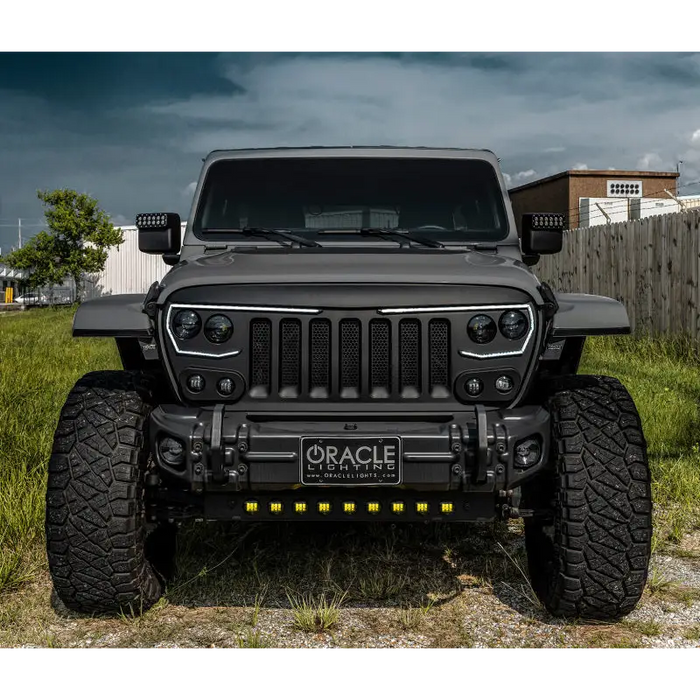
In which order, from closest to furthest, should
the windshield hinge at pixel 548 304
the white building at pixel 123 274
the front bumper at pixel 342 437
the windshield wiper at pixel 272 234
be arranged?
the front bumper at pixel 342 437 < the windshield hinge at pixel 548 304 < the windshield wiper at pixel 272 234 < the white building at pixel 123 274

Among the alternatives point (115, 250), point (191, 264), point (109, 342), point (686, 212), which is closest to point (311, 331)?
point (191, 264)

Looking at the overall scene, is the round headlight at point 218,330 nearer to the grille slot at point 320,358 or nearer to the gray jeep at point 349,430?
the gray jeep at point 349,430

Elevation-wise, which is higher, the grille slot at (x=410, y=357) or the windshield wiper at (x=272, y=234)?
the windshield wiper at (x=272, y=234)

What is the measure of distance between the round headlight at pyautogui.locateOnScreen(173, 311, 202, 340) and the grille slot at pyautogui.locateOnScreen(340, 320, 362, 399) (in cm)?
55

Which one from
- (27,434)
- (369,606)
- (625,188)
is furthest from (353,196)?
(625,188)

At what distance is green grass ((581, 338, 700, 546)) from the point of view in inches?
193

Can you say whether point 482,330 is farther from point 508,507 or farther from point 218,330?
point 218,330

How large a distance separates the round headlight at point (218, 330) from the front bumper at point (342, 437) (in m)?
0.29

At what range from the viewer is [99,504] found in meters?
3.21

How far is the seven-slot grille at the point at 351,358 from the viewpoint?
10.6 ft

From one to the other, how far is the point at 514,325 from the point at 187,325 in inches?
49.5

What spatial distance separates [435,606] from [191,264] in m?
1.79

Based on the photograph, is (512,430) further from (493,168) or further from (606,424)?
(493,168)

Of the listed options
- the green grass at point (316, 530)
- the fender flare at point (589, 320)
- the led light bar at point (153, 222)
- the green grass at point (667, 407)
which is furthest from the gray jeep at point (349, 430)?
the green grass at point (667, 407)
